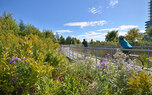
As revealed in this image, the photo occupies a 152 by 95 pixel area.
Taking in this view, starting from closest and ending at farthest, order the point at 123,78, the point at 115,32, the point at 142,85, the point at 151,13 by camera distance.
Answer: the point at 142,85 → the point at 123,78 → the point at 115,32 → the point at 151,13

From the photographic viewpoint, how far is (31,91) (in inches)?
78.5

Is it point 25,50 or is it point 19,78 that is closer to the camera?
point 19,78

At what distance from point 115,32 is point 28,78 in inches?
1281

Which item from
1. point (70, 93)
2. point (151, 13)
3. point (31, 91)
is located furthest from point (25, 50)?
point (151, 13)

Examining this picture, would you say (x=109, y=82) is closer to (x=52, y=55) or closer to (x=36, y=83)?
(x=36, y=83)

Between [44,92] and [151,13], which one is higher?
[151,13]

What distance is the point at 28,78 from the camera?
5.22 ft

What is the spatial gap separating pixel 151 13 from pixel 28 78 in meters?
101

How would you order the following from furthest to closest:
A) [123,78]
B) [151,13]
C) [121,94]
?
1. [151,13]
2. [123,78]
3. [121,94]

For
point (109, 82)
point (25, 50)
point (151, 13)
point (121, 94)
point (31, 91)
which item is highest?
point (151, 13)

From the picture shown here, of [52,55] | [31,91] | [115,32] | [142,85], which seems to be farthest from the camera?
A: [115,32]

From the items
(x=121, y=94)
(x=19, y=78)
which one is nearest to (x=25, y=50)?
(x=19, y=78)

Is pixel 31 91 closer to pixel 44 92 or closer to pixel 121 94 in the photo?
pixel 44 92

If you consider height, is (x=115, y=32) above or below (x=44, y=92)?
above
